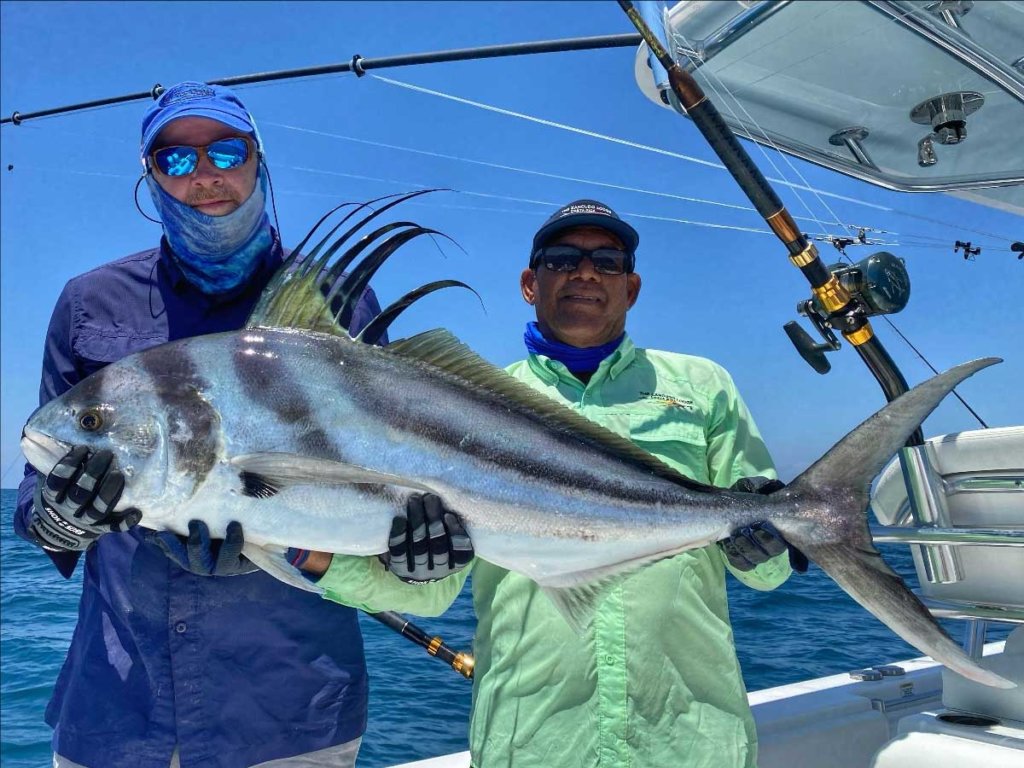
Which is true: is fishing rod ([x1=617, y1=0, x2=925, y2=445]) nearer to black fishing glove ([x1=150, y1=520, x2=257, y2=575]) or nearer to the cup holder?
the cup holder

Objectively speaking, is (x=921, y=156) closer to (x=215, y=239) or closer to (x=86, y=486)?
(x=215, y=239)

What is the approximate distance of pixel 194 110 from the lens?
2275 millimetres

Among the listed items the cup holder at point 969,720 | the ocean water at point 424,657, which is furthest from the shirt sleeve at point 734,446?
the ocean water at point 424,657

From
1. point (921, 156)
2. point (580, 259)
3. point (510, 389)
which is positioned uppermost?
point (921, 156)

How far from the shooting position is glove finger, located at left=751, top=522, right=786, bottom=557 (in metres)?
1.93

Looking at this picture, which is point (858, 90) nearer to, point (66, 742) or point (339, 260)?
point (339, 260)

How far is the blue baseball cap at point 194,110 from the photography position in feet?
7.47

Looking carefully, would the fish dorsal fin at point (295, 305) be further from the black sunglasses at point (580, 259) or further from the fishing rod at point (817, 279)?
the fishing rod at point (817, 279)

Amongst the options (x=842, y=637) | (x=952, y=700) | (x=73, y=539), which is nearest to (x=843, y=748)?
(x=952, y=700)

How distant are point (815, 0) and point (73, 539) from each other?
2260mm

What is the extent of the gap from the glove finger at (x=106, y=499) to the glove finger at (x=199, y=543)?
0.57ft

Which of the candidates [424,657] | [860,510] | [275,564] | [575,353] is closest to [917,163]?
[575,353]

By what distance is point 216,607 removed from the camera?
2.18 m

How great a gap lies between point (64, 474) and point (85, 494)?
0.07 metres
